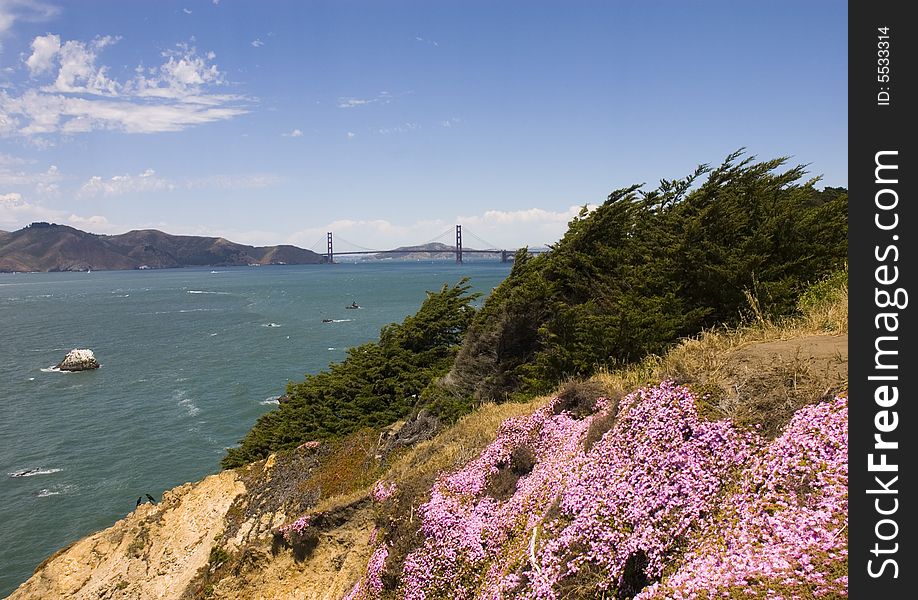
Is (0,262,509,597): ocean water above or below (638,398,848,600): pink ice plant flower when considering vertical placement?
below

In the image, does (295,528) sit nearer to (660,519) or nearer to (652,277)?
(660,519)

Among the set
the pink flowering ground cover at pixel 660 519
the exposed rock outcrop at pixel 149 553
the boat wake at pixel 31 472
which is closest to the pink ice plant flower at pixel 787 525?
the pink flowering ground cover at pixel 660 519

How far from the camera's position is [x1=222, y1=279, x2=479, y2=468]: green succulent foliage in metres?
24.6

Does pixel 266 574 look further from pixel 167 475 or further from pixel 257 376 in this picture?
pixel 257 376

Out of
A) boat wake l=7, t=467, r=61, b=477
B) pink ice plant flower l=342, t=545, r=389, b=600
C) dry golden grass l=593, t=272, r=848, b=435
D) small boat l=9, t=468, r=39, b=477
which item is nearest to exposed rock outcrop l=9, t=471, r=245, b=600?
pink ice plant flower l=342, t=545, r=389, b=600

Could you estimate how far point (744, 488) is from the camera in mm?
6043

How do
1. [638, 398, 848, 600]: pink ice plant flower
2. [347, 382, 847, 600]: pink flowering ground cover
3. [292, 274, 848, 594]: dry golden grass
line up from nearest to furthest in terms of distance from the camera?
[638, 398, 848, 600]: pink ice plant flower, [347, 382, 847, 600]: pink flowering ground cover, [292, 274, 848, 594]: dry golden grass

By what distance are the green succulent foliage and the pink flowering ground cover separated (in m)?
14.4

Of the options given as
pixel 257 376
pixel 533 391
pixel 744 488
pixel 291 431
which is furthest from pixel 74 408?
pixel 744 488

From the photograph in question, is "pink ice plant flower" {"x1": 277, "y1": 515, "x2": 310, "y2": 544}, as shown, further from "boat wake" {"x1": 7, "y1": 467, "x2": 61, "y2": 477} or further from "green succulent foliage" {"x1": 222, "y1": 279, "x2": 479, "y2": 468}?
"boat wake" {"x1": 7, "y1": 467, "x2": 61, "y2": 477}

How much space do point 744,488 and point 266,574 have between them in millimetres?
13328

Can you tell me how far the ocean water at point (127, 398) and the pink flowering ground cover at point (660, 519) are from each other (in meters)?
28.6

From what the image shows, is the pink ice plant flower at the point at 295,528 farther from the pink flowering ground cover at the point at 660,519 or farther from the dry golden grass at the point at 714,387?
the pink flowering ground cover at the point at 660,519
